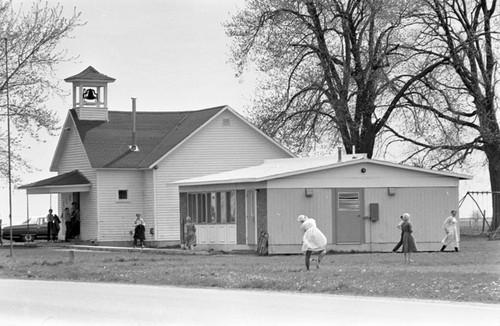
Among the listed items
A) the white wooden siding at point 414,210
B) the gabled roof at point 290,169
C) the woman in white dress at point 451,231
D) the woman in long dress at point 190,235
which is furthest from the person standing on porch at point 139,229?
the woman in white dress at point 451,231

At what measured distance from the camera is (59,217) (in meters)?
62.9

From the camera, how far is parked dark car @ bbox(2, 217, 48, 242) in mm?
67750

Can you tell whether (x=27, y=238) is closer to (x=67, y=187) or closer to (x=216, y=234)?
(x=67, y=187)

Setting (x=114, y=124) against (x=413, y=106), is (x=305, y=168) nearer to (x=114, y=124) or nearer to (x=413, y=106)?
(x=413, y=106)

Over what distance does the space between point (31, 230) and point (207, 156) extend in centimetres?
1526

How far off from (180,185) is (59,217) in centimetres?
1561

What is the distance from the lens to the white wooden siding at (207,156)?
5641cm

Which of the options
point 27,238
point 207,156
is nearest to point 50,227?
point 27,238

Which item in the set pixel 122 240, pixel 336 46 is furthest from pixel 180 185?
pixel 336 46

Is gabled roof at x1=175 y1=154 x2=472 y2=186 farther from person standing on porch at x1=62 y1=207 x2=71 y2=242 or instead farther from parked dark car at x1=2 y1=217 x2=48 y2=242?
parked dark car at x1=2 y1=217 x2=48 y2=242

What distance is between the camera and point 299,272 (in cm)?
2962

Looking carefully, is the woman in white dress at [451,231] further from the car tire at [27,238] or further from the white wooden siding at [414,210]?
the car tire at [27,238]

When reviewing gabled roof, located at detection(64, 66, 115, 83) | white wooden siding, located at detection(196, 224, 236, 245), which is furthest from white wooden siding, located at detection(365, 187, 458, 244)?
gabled roof, located at detection(64, 66, 115, 83)

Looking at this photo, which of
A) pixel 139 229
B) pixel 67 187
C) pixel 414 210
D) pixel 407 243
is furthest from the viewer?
pixel 67 187
